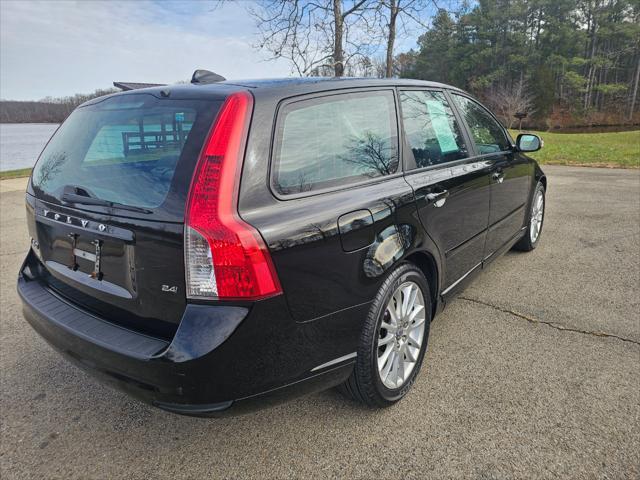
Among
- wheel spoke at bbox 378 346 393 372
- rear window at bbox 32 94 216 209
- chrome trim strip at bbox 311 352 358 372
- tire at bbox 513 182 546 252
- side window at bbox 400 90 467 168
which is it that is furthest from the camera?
tire at bbox 513 182 546 252

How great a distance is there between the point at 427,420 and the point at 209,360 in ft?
3.99

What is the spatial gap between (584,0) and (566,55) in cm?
732

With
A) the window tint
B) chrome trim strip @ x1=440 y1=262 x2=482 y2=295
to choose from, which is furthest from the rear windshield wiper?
chrome trim strip @ x1=440 y1=262 x2=482 y2=295

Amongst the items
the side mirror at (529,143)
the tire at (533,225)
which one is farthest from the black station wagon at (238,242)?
the tire at (533,225)

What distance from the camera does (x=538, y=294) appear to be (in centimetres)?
367

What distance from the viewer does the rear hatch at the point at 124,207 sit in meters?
1.71

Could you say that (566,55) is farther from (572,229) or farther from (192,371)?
(192,371)

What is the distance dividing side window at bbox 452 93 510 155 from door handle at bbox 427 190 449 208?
3.01ft

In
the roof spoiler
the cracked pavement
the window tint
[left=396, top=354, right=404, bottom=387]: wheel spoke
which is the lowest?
the cracked pavement

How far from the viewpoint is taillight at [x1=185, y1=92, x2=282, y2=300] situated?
1613 millimetres

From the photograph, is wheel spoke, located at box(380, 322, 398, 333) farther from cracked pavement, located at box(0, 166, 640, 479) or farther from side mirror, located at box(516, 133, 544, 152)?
side mirror, located at box(516, 133, 544, 152)

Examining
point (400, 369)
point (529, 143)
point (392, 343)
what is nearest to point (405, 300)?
point (392, 343)

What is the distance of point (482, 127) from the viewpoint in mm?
3621

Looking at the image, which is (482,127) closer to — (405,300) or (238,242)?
(405,300)
